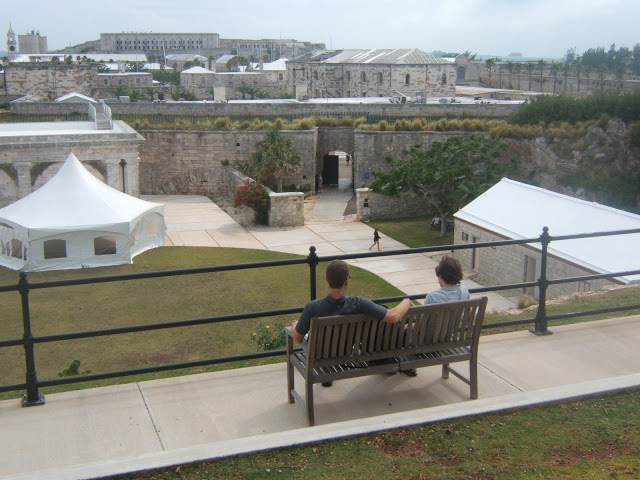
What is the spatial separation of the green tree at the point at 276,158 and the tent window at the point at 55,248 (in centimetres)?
1156

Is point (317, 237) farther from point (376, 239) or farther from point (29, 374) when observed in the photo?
point (29, 374)

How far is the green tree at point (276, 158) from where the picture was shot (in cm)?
2975

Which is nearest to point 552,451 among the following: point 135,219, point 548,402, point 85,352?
point 548,402

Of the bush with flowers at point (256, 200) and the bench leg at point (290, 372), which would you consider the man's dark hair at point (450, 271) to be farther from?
the bush with flowers at point (256, 200)

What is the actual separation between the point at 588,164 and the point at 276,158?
41.5ft

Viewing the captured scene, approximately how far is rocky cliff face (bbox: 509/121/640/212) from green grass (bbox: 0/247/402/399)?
1185 cm

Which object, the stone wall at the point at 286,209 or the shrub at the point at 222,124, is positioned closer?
the stone wall at the point at 286,209

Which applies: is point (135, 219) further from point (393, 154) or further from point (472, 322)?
point (472, 322)

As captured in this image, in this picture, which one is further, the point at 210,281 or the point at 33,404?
the point at 210,281

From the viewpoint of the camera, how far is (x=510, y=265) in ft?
57.0

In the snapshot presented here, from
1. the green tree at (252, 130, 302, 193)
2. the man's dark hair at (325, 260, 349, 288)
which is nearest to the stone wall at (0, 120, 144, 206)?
the green tree at (252, 130, 302, 193)

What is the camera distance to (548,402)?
4.64 meters

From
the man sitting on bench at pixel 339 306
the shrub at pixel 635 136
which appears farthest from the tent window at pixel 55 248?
the shrub at pixel 635 136

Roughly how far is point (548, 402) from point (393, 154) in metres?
26.8
